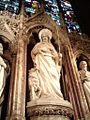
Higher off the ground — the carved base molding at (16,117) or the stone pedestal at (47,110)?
the stone pedestal at (47,110)

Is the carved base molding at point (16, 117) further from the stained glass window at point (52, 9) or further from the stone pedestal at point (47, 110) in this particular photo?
the stained glass window at point (52, 9)

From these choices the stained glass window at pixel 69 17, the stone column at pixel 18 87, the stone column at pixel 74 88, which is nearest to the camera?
the stone column at pixel 18 87

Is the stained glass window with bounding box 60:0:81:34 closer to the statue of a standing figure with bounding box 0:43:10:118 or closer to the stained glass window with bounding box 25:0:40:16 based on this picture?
the stained glass window with bounding box 25:0:40:16

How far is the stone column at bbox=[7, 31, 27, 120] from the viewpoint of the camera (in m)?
3.72

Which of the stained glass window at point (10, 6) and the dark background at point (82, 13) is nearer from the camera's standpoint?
the stained glass window at point (10, 6)

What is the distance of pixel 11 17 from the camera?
18.8 ft

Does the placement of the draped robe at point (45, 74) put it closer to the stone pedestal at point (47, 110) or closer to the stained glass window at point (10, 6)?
the stone pedestal at point (47, 110)

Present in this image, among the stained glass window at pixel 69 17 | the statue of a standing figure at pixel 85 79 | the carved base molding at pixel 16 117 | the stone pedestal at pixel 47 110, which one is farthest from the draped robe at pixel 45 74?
the stained glass window at pixel 69 17

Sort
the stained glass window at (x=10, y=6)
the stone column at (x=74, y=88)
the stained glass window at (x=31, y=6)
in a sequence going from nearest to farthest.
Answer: the stone column at (x=74, y=88), the stained glass window at (x=10, y=6), the stained glass window at (x=31, y=6)

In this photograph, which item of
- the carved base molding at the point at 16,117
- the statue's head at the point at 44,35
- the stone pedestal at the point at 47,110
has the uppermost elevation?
the statue's head at the point at 44,35

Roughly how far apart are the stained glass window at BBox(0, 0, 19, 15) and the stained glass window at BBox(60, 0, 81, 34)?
1.59 m

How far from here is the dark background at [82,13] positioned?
751 centimetres

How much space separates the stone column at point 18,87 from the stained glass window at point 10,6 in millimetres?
1820

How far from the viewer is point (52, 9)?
7438 millimetres
